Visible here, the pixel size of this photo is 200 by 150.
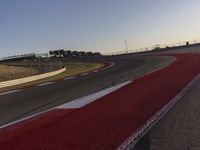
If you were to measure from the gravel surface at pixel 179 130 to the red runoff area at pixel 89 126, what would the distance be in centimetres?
45

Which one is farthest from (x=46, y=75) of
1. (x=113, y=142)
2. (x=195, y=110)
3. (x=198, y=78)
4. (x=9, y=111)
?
(x=113, y=142)

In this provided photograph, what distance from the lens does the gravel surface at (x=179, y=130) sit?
19.5 ft

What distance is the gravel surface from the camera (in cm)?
596

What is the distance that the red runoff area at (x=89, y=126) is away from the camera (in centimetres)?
658

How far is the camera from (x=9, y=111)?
38.3ft

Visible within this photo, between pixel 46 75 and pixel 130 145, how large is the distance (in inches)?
1129

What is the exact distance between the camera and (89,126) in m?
7.96

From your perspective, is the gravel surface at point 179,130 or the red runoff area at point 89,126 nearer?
the gravel surface at point 179,130

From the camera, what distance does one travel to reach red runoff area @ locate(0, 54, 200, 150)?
6.58m

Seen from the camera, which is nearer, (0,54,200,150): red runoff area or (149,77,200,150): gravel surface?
(149,77,200,150): gravel surface

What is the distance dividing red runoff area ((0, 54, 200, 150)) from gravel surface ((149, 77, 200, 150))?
45 centimetres

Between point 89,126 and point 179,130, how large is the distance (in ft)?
6.11

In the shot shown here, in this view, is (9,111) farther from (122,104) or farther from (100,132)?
(100,132)

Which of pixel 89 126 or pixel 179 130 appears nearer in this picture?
Result: pixel 179 130
